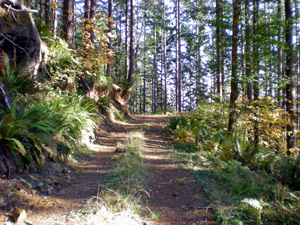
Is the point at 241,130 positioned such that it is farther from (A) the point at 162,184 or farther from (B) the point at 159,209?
(B) the point at 159,209

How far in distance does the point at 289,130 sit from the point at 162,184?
5204mm

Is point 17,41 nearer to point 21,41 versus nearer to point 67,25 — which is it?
point 21,41

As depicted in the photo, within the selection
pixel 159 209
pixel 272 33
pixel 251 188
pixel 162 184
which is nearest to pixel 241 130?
pixel 272 33

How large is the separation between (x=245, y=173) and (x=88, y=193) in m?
2.93

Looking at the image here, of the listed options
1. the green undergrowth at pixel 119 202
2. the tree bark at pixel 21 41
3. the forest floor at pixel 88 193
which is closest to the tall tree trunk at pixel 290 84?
the forest floor at pixel 88 193

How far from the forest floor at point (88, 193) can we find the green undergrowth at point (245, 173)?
10.6 inches

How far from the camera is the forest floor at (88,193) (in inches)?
99.4

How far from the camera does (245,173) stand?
3.88m

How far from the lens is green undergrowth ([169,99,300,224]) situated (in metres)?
2.54

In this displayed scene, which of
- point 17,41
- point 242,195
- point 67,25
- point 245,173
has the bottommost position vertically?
point 242,195

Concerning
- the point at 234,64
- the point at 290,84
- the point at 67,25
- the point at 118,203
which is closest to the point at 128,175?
the point at 118,203

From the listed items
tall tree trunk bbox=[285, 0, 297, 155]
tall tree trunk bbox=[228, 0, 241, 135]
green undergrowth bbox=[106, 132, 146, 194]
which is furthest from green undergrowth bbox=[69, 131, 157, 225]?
tall tree trunk bbox=[285, 0, 297, 155]

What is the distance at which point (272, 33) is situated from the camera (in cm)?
669

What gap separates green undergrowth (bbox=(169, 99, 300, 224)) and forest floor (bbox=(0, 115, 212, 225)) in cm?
27
